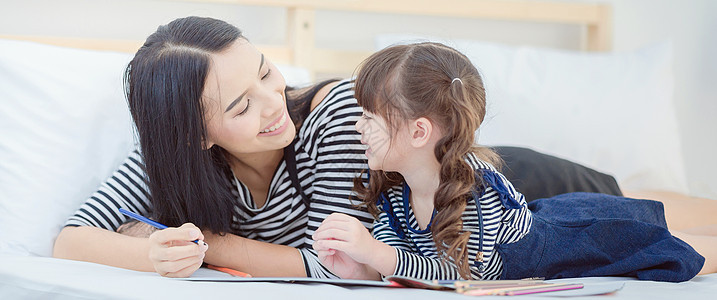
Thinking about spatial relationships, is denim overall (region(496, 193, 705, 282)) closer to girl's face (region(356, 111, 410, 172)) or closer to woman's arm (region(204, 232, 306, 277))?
girl's face (region(356, 111, 410, 172))

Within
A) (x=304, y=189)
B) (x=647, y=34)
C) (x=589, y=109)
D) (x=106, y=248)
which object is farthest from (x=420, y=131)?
(x=647, y=34)

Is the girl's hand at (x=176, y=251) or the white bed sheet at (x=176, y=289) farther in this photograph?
the girl's hand at (x=176, y=251)

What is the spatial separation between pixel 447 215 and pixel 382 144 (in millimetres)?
129

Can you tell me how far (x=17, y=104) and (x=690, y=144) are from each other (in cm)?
202

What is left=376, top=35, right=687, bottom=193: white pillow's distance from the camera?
1.67 metres

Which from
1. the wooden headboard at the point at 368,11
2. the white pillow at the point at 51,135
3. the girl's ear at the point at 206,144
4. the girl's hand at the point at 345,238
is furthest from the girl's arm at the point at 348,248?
the wooden headboard at the point at 368,11

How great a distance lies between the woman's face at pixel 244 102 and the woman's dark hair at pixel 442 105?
0.14m

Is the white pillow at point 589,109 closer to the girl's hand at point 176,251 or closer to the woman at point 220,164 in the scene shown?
the woman at point 220,164

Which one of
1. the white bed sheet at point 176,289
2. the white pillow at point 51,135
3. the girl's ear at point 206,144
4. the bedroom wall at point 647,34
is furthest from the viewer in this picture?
the bedroom wall at point 647,34

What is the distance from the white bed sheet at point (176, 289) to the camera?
0.71 m

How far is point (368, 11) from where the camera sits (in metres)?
1.85

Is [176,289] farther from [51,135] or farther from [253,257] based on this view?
[51,135]

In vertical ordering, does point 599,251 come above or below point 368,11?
below

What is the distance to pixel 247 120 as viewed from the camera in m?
0.93
